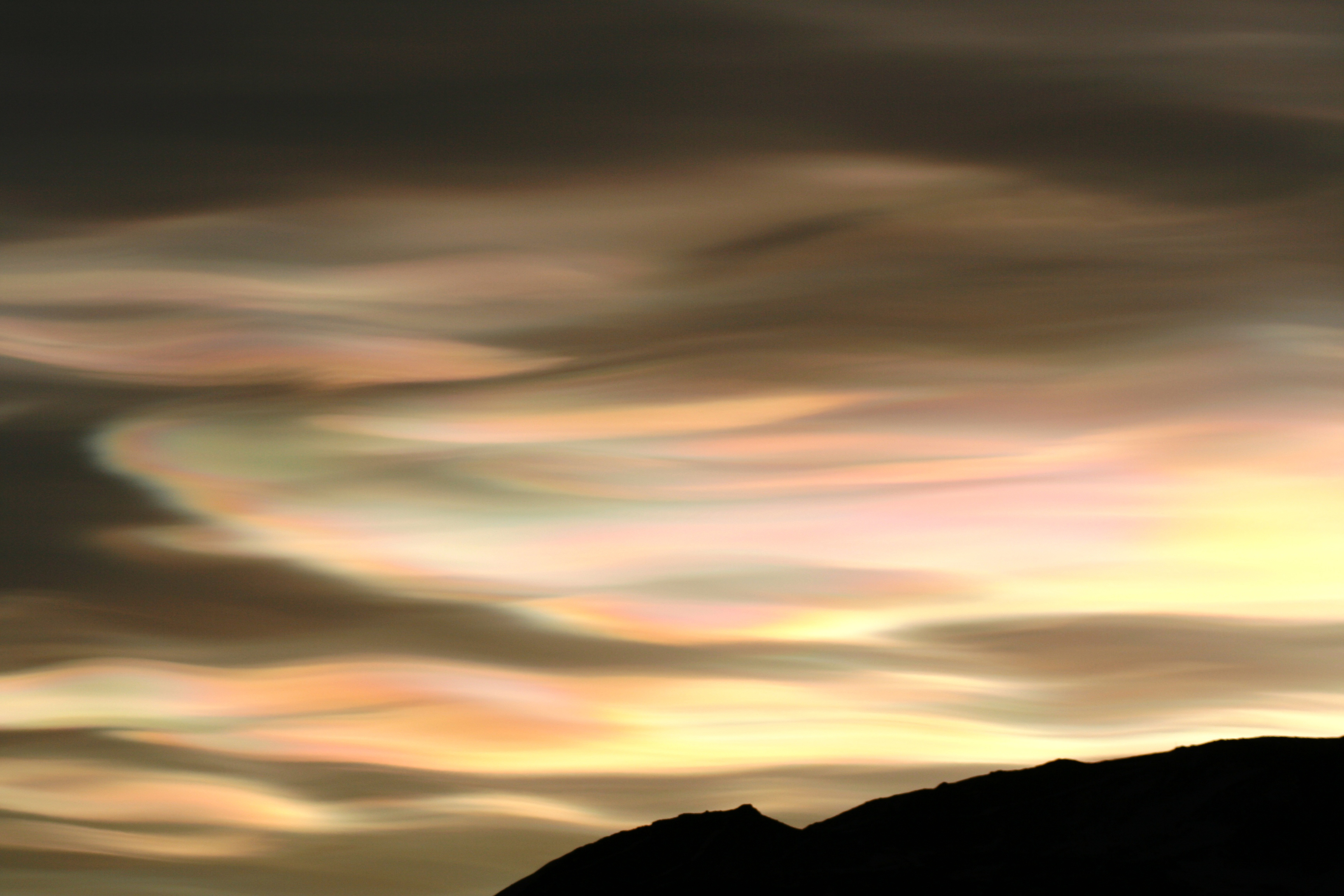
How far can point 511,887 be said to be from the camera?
115062 mm

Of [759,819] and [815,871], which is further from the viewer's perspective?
[759,819]

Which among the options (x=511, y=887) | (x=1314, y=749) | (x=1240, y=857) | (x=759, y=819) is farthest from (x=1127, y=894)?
(x=511, y=887)

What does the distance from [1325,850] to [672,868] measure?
34894 millimetres

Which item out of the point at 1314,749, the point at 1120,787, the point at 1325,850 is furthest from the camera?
the point at 1120,787

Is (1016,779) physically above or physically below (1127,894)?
above

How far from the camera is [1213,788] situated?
9650cm

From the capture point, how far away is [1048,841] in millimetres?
98125

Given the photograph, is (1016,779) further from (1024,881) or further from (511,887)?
(511,887)

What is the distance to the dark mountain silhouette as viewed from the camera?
3575 inches

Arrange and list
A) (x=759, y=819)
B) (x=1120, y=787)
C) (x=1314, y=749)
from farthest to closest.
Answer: (x=759, y=819)
(x=1120, y=787)
(x=1314, y=749)

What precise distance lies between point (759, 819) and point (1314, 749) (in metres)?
31.1

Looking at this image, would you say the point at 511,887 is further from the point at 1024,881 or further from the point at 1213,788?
the point at 1213,788

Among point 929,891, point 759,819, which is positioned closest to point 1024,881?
point 929,891

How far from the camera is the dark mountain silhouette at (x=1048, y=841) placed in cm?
9081
